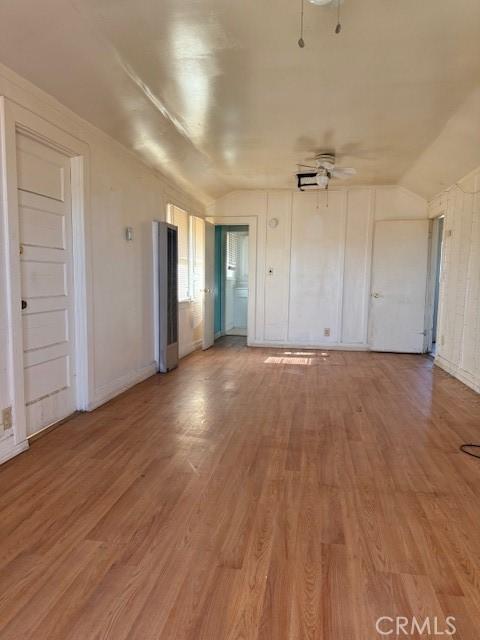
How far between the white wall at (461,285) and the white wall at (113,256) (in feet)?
12.0

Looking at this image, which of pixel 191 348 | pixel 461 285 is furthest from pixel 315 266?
pixel 191 348

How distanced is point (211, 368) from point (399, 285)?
3.29m

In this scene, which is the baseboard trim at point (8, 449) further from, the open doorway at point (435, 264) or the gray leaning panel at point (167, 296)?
the open doorway at point (435, 264)

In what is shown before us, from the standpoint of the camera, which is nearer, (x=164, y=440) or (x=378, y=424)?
(x=164, y=440)

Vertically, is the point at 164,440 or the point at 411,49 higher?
the point at 411,49

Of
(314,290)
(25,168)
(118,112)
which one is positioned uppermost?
(118,112)

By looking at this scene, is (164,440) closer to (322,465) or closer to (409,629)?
(322,465)

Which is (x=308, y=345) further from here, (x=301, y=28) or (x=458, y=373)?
(x=301, y=28)

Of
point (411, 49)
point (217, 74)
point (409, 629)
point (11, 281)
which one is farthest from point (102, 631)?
point (411, 49)

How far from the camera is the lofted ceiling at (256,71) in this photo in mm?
2107

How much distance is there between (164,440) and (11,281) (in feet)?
4.85

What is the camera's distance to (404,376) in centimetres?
493

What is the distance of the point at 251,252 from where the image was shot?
6793mm

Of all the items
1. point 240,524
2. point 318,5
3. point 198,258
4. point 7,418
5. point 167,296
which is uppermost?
point 318,5
